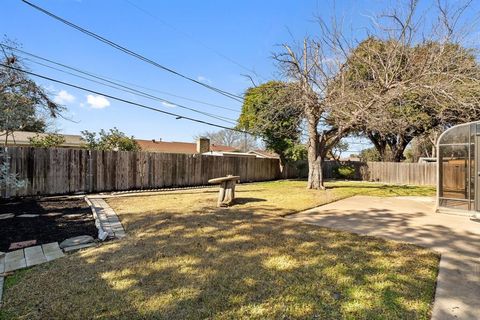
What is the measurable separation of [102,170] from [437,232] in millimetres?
9468

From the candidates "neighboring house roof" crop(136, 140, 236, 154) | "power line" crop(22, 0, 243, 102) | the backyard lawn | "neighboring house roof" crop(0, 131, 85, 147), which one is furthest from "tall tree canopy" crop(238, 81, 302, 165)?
"neighboring house roof" crop(0, 131, 85, 147)

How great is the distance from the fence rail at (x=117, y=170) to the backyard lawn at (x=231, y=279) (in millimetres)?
5688

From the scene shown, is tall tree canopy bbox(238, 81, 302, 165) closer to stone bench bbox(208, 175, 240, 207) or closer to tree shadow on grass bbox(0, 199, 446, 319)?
stone bench bbox(208, 175, 240, 207)

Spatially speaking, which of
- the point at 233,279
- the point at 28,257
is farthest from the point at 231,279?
the point at 28,257

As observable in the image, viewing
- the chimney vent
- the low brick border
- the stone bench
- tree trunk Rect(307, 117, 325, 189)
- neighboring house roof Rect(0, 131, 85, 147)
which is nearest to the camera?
the low brick border

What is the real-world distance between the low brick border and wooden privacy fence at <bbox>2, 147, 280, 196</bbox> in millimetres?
2151

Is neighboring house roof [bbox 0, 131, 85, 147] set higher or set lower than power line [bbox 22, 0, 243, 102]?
lower

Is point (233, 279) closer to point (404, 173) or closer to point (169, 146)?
point (404, 173)

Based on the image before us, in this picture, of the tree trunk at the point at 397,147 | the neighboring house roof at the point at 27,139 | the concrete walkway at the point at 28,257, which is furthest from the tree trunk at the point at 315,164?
the neighboring house roof at the point at 27,139

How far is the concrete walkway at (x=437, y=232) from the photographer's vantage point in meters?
2.56

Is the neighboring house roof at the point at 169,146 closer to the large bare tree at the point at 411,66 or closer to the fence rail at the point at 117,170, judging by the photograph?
the fence rail at the point at 117,170

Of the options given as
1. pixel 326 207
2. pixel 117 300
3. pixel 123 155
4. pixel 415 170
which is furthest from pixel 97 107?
pixel 415 170

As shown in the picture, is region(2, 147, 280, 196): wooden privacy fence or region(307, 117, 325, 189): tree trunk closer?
region(2, 147, 280, 196): wooden privacy fence

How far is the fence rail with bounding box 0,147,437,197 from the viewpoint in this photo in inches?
325
